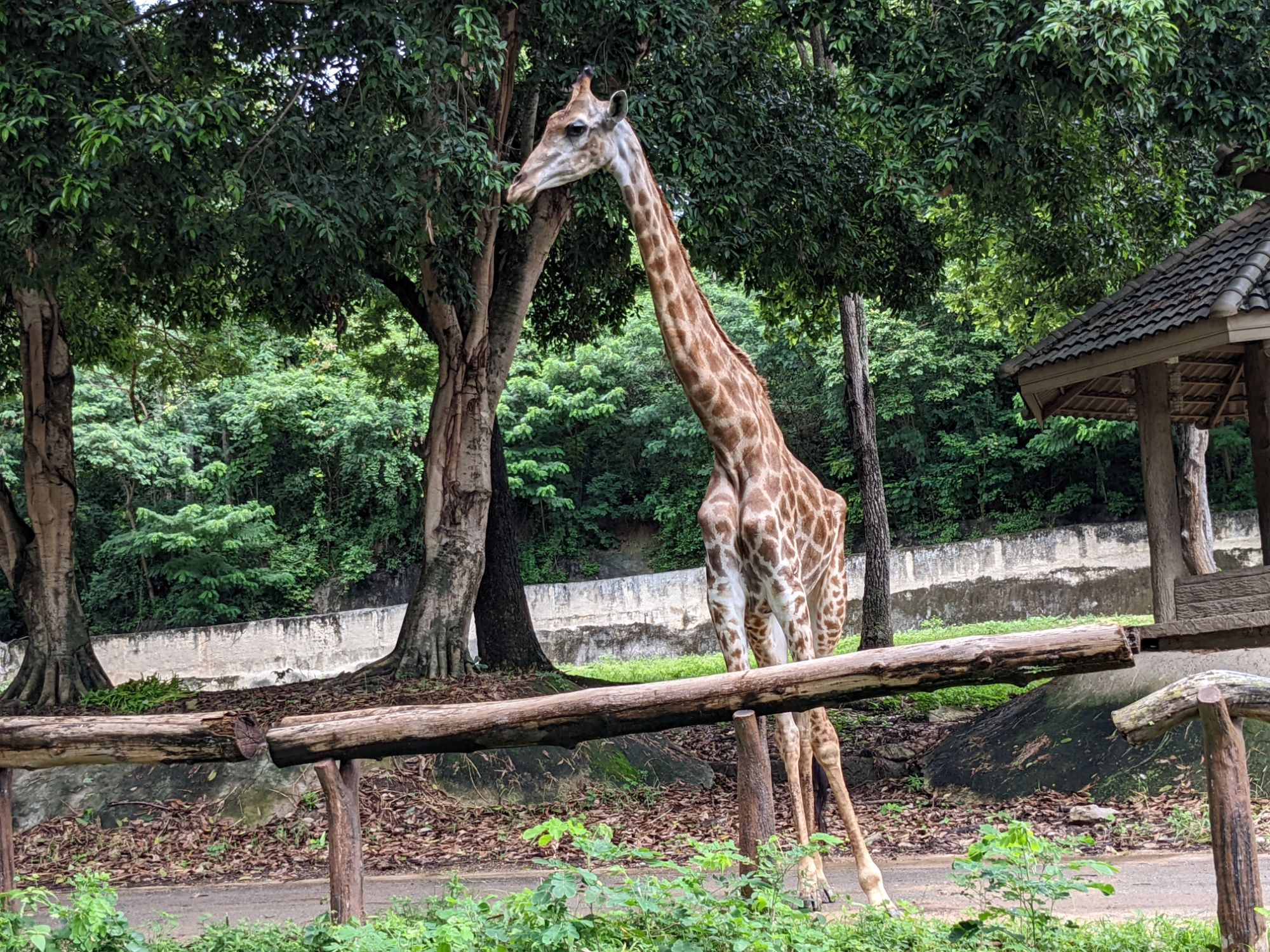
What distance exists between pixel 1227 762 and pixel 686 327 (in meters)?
3.89

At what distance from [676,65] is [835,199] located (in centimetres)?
240

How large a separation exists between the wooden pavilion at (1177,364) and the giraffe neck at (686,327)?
3.67 metres

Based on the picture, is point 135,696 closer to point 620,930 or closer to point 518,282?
point 518,282

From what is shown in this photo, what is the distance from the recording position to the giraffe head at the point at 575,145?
268 inches

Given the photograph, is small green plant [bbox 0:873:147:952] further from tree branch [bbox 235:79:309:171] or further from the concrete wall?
the concrete wall

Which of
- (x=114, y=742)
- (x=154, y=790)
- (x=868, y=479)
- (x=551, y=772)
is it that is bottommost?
(x=551, y=772)

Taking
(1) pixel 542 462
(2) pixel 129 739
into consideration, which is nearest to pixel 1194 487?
(2) pixel 129 739

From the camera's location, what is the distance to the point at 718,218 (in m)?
11.1

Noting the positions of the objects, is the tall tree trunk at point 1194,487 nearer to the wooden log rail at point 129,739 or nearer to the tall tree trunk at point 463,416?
the tall tree trunk at point 463,416

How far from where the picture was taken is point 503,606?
48.1ft

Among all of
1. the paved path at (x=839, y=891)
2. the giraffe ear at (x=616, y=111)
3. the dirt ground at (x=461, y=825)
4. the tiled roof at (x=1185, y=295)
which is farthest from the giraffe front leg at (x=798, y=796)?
the tiled roof at (x=1185, y=295)

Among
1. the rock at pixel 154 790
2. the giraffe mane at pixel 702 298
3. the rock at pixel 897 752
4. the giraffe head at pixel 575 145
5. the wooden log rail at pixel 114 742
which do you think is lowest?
the rock at pixel 897 752

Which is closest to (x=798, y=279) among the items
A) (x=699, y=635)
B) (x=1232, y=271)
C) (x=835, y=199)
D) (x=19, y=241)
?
(x=835, y=199)

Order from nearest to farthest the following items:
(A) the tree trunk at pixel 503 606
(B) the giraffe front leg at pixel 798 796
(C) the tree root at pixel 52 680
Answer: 1. (B) the giraffe front leg at pixel 798 796
2. (C) the tree root at pixel 52 680
3. (A) the tree trunk at pixel 503 606
